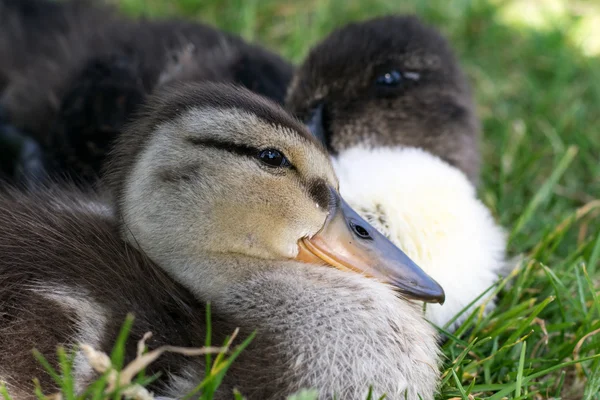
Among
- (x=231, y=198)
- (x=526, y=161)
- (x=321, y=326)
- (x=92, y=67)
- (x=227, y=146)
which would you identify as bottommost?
(x=526, y=161)

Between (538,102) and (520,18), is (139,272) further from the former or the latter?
(520,18)

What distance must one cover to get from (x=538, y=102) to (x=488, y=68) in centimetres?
45

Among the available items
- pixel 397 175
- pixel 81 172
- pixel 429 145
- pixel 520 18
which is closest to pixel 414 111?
pixel 429 145

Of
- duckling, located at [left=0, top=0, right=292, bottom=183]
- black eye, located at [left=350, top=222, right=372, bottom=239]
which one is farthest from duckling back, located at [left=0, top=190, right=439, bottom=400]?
duckling, located at [left=0, top=0, right=292, bottom=183]

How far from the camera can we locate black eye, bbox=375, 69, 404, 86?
2.80 meters

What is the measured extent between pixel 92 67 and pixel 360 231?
1.34 metres

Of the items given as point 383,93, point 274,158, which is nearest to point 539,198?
point 383,93

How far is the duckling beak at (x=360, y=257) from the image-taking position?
1.93m

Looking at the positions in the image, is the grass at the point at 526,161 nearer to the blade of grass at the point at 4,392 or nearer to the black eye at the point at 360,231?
the black eye at the point at 360,231

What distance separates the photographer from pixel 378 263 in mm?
1935

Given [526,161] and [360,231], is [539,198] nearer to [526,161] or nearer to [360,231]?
[526,161]

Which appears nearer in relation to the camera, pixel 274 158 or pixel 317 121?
pixel 274 158

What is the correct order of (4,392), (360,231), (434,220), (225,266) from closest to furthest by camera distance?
(4,392), (225,266), (360,231), (434,220)

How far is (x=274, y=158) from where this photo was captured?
187 cm
